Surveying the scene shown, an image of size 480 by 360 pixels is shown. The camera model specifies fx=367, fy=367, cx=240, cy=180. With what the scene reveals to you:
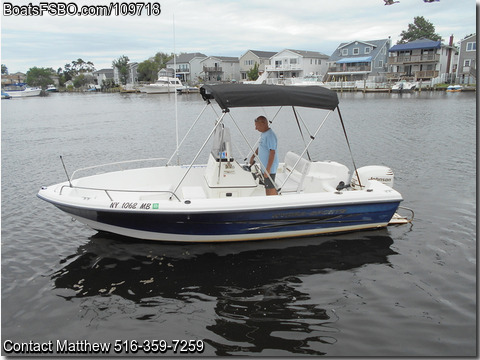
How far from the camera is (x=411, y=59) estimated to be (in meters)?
58.8

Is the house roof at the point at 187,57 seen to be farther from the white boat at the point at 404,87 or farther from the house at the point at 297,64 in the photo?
the white boat at the point at 404,87

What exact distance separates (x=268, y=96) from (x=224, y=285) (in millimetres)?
3484

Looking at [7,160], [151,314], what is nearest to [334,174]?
[151,314]

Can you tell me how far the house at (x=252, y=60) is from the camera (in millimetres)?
76287

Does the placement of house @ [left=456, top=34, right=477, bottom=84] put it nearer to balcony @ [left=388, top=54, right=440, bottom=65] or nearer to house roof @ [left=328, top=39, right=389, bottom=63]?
balcony @ [left=388, top=54, right=440, bottom=65]

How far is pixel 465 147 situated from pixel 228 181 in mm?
13798

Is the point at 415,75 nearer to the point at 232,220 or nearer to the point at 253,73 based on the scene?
the point at 253,73

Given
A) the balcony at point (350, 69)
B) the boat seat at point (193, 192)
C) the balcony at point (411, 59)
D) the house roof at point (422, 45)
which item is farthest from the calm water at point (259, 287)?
the balcony at point (350, 69)

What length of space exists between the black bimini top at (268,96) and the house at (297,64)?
6135cm

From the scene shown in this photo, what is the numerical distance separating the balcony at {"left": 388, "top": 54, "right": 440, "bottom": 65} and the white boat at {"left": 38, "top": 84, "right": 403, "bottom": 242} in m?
59.1

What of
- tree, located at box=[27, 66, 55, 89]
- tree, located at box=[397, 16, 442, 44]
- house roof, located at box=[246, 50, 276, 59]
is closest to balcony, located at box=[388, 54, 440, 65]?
tree, located at box=[397, 16, 442, 44]

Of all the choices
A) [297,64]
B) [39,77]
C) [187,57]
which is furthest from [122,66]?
[297,64]

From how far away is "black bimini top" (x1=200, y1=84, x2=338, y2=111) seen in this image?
21.5 ft

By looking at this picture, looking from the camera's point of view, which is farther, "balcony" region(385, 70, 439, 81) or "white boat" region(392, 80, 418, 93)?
"balcony" region(385, 70, 439, 81)
